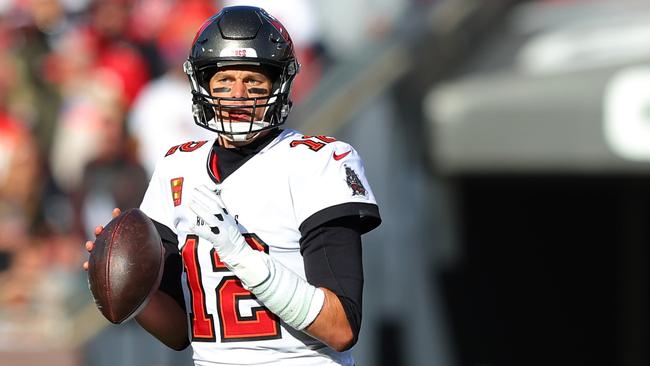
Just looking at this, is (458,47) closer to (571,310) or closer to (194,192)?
(571,310)

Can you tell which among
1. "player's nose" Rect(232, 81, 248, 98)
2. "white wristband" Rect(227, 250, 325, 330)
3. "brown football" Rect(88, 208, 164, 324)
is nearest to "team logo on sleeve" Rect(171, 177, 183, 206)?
"brown football" Rect(88, 208, 164, 324)

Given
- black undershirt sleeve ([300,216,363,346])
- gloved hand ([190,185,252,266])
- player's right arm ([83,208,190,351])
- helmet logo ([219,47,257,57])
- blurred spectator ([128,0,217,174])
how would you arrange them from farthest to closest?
blurred spectator ([128,0,217,174]) < player's right arm ([83,208,190,351]) < helmet logo ([219,47,257,57]) < black undershirt sleeve ([300,216,363,346]) < gloved hand ([190,185,252,266])

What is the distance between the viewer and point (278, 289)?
9.12ft

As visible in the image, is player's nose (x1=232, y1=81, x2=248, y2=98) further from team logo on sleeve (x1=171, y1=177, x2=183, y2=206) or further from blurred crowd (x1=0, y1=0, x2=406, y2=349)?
blurred crowd (x1=0, y1=0, x2=406, y2=349)

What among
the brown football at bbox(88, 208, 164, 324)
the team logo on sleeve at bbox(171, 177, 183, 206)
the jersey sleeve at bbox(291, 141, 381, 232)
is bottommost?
the brown football at bbox(88, 208, 164, 324)

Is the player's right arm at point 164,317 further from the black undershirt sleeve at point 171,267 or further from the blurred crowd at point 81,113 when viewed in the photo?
the blurred crowd at point 81,113

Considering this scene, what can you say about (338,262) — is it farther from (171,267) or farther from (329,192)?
(171,267)

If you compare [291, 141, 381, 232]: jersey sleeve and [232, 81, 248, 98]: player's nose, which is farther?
[232, 81, 248, 98]: player's nose

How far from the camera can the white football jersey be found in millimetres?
2941

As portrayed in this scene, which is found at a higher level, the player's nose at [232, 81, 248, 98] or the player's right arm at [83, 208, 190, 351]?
the player's nose at [232, 81, 248, 98]

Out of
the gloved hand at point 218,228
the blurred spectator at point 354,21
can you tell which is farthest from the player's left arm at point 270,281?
the blurred spectator at point 354,21

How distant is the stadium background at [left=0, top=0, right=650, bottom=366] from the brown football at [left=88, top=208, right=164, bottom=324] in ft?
12.3

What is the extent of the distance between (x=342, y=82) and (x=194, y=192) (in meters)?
4.79

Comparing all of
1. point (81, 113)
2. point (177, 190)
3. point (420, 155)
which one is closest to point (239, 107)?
point (177, 190)
